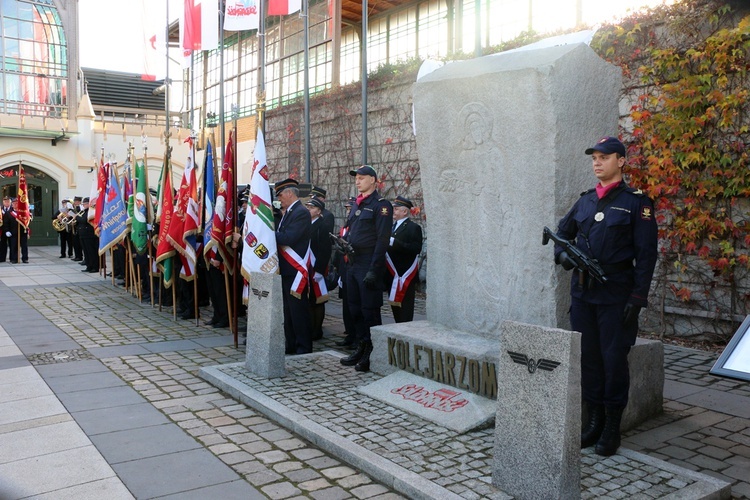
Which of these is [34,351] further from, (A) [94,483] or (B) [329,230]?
(A) [94,483]

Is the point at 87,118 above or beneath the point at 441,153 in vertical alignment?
above

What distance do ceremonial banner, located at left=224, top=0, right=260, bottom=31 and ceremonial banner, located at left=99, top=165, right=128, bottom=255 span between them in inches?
179

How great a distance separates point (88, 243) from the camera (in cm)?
1645

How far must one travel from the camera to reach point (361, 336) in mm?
6703

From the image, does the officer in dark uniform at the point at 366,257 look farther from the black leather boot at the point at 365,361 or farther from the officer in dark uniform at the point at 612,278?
the officer in dark uniform at the point at 612,278

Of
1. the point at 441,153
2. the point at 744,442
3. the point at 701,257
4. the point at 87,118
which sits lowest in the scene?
the point at 744,442

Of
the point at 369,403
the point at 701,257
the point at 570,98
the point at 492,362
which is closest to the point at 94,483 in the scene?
the point at 369,403

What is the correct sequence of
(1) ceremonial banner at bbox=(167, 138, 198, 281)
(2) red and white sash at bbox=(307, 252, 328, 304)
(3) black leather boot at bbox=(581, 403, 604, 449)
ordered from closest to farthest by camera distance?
→ (3) black leather boot at bbox=(581, 403, 604, 449) → (2) red and white sash at bbox=(307, 252, 328, 304) → (1) ceremonial banner at bbox=(167, 138, 198, 281)

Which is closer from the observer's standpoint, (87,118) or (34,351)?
(34,351)

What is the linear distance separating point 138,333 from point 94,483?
494 cm

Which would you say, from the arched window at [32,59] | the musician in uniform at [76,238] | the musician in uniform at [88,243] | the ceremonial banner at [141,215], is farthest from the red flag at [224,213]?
the arched window at [32,59]

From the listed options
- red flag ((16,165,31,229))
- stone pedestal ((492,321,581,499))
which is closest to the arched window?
red flag ((16,165,31,229))

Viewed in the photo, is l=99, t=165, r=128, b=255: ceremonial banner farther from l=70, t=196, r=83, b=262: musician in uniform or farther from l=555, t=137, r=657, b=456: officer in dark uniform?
l=555, t=137, r=657, b=456: officer in dark uniform

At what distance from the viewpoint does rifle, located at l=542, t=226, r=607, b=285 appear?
418 centimetres
